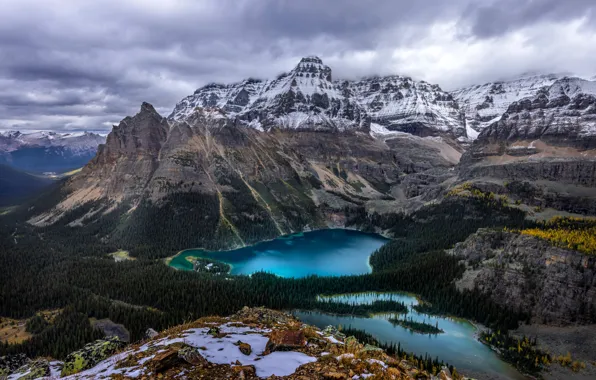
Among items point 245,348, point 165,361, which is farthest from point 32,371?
point 245,348

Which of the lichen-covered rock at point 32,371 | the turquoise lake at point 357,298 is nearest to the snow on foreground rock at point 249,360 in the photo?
the lichen-covered rock at point 32,371

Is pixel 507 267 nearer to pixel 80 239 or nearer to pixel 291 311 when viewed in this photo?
pixel 291 311

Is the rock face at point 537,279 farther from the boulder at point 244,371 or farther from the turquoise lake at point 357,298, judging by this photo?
the boulder at point 244,371

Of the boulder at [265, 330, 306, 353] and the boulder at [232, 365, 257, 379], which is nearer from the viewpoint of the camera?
the boulder at [232, 365, 257, 379]

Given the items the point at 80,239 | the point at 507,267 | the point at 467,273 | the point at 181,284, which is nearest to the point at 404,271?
the point at 467,273

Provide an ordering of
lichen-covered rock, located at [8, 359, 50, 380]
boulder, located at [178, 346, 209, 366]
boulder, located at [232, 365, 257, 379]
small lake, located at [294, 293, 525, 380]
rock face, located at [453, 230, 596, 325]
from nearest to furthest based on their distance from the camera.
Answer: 1. boulder, located at [232, 365, 257, 379]
2. boulder, located at [178, 346, 209, 366]
3. lichen-covered rock, located at [8, 359, 50, 380]
4. small lake, located at [294, 293, 525, 380]
5. rock face, located at [453, 230, 596, 325]

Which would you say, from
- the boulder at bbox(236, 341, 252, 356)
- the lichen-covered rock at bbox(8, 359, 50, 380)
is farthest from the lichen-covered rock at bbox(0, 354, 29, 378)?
the boulder at bbox(236, 341, 252, 356)

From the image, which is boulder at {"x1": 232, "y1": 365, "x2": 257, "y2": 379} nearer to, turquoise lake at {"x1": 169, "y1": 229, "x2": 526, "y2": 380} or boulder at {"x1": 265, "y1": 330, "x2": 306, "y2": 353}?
boulder at {"x1": 265, "y1": 330, "x2": 306, "y2": 353}
